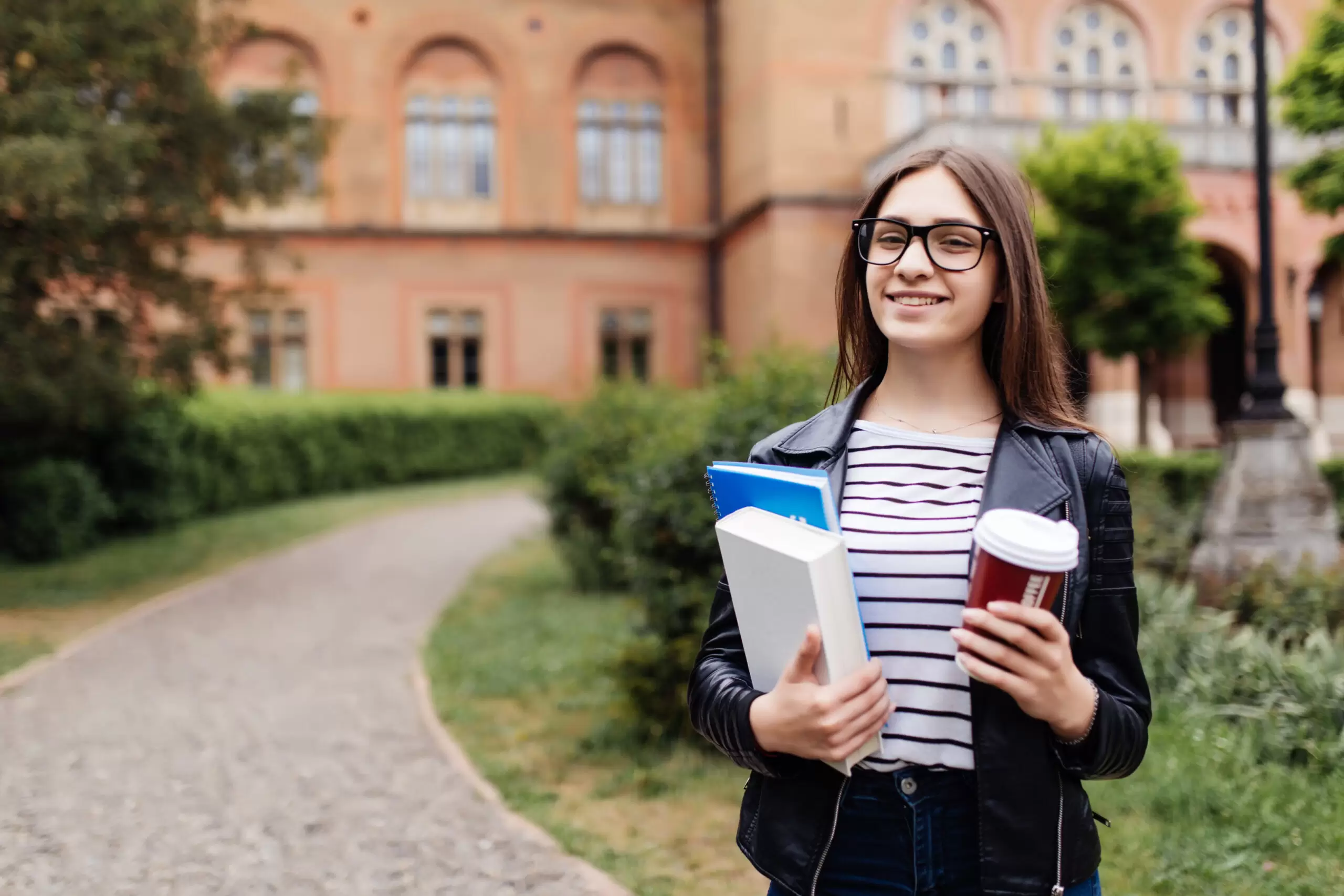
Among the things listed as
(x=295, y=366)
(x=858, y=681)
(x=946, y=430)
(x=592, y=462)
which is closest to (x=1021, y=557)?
(x=858, y=681)

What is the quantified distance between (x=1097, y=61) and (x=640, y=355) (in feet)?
40.9

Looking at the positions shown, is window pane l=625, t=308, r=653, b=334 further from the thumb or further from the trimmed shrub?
the thumb

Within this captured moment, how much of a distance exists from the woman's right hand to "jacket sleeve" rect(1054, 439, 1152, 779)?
30 centimetres

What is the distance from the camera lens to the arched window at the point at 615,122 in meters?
27.1

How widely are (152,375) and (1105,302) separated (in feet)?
38.6

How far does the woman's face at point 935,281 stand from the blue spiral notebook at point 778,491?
0.97 ft

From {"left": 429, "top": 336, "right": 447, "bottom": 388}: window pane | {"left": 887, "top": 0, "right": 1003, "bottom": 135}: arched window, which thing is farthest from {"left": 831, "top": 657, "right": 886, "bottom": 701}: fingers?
{"left": 429, "top": 336, "right": 447, "bottom": 388}: window pane

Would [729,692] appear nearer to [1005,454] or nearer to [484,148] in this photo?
[1005,454]

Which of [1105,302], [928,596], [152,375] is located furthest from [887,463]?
[1105,302]

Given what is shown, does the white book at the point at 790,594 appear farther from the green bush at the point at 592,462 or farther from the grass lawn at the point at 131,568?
the green bush at the point at 592,462

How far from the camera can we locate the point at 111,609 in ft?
33.0

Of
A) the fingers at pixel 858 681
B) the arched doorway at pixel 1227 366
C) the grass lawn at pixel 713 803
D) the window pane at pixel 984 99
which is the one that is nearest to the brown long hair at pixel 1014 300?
the fingers at pixel 858 681

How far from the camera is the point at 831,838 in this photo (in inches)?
65.6

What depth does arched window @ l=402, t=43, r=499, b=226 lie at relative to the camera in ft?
86.8
